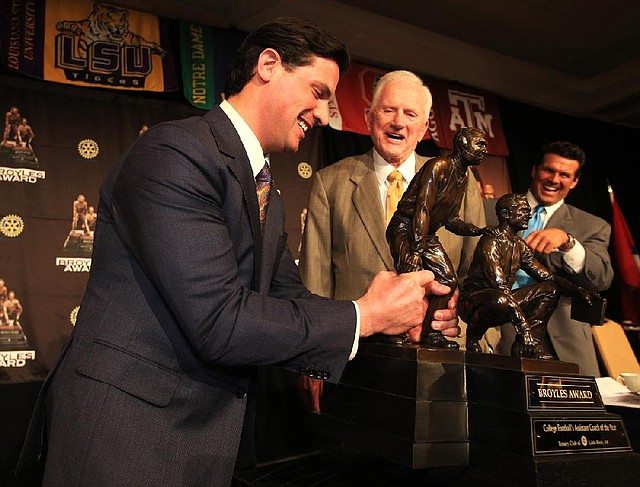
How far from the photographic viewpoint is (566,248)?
1.61 m

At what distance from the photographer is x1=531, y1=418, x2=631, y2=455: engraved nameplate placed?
39.8 inches

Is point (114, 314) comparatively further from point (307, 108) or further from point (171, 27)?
point (171, 27)

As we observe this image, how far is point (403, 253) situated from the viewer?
1.29 metres

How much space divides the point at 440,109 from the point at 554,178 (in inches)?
98.9

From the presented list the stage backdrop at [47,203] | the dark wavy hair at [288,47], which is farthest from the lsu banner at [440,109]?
the dark wavy hair at [288,47]

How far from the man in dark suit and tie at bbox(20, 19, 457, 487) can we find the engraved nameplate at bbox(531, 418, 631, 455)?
299 mm

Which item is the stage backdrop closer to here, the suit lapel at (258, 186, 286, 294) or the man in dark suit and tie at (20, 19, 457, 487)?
the man in dark suit and tie at (20, 19, 457, 487)

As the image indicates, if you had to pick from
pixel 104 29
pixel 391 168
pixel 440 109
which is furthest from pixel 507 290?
pixel 440 109

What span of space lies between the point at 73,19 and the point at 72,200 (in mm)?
1096

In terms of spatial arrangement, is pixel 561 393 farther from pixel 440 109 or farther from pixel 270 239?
pixel 440 109

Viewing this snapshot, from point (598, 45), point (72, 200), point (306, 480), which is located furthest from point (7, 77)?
point (598, 45)

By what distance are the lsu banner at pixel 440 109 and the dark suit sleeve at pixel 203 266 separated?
339 cm

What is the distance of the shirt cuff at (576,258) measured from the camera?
1.97 metres

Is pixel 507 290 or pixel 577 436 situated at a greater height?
pixel 507 290
